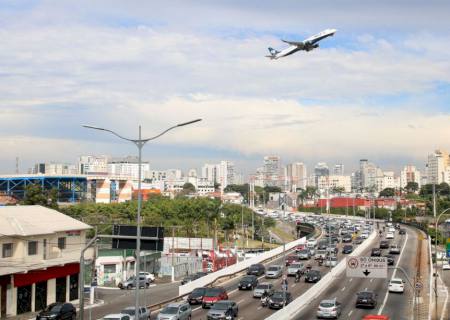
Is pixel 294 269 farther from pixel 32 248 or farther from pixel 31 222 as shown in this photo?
pixel 32 248

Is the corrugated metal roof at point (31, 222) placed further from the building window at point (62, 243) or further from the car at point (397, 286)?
the car at point (397, 286)

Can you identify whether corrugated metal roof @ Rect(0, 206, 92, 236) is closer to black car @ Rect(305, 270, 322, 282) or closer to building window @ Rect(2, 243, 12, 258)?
building window @ Rect(2, 243, 12, 258)

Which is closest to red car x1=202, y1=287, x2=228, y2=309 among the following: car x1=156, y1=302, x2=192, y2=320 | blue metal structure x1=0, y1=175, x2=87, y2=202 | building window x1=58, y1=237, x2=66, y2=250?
car x1=156, y1=302, x2=192, y2=320

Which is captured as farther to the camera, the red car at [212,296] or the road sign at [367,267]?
the red car at [212,296]

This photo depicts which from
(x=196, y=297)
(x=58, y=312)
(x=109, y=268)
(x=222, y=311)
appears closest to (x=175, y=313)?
(x=222, y=311)

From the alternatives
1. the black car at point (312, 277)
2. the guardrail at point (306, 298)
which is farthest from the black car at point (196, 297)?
the black car at point (312, 277)

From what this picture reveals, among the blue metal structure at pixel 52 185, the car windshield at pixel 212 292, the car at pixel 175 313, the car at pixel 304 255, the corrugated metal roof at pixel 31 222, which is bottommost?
the car at pixel 304 255
